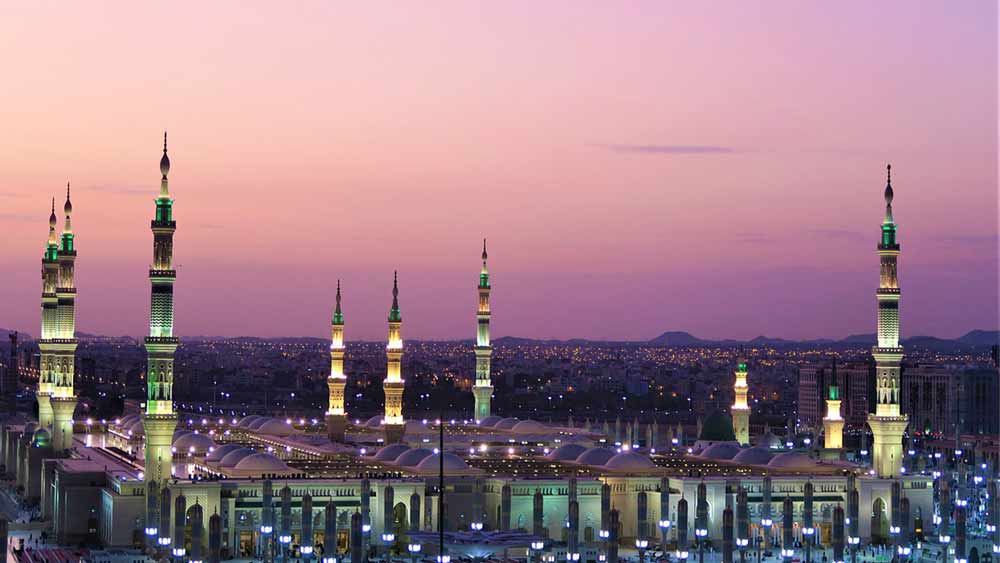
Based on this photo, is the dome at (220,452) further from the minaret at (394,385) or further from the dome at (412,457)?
the minaret at (394,385)

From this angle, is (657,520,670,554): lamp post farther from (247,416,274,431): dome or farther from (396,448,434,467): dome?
(247,416,274,431): dome

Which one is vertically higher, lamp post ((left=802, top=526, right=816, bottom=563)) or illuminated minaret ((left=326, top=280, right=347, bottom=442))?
illuminated minaret ((left=326, top=280, right=347, bottom=442))

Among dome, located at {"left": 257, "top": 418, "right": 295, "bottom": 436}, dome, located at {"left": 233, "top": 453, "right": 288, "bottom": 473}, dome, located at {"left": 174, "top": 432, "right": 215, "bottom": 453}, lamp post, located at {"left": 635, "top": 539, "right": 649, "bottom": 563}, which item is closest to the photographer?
lamp post, located at {"left": 635, "top": 539, "right": 649, "bottom": 563}

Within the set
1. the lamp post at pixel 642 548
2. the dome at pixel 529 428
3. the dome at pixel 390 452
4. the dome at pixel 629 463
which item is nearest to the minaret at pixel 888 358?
the dome at pixel 629 463

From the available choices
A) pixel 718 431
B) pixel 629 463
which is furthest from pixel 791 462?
pixel 718 431

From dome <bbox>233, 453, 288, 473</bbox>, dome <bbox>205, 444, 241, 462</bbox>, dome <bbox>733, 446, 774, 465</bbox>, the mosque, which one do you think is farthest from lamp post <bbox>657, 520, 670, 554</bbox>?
dome <bbox>205, 444, 241, 462</bbox>

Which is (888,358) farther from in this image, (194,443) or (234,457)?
(194,443)

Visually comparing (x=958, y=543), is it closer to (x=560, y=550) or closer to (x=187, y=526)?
(x=560, y=550)

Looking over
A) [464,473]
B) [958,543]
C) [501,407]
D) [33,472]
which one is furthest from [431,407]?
[958,543]
